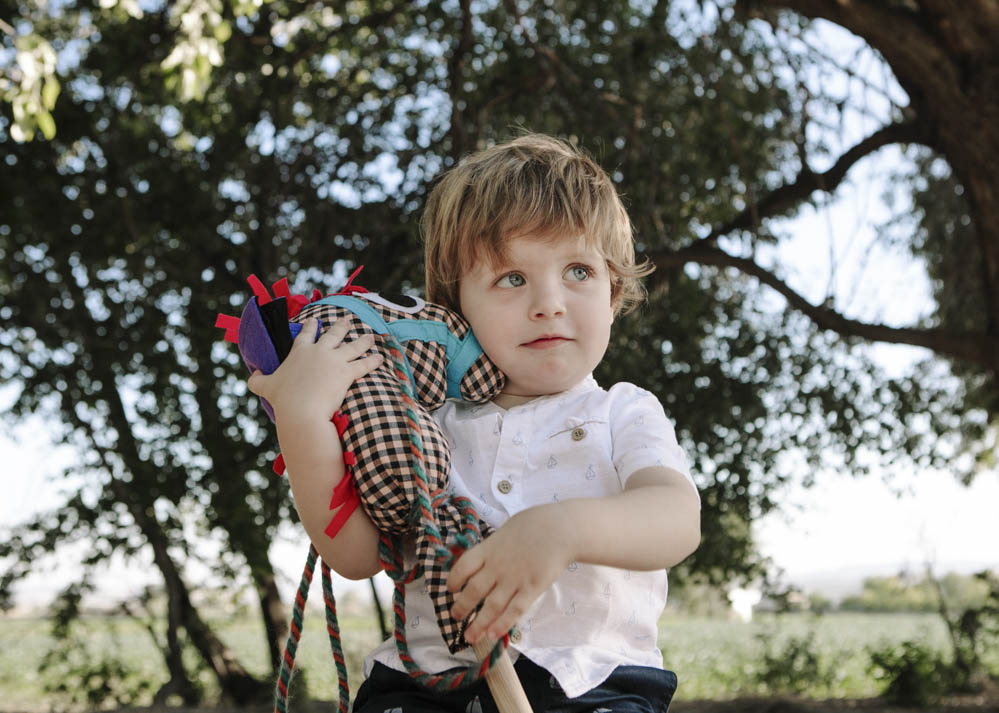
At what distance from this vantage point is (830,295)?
15.9ft

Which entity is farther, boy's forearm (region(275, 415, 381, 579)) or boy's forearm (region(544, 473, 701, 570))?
boy's forearm (region(275, 415, 381, 579))

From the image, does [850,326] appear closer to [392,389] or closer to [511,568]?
[392,389]

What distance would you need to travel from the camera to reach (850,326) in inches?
190

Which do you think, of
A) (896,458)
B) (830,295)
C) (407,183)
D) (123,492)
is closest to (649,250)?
(830,295)

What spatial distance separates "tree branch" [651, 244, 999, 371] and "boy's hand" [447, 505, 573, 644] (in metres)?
3.64

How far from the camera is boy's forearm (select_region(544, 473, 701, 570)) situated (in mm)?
1236

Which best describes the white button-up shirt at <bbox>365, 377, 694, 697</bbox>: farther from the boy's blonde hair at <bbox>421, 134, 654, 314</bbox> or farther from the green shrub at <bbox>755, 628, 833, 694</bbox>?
the green shrub at <bbox>755, 628, 833, 694</bbox>

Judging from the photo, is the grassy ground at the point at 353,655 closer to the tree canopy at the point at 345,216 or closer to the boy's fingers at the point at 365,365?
the tree canopy at the point at 345,216

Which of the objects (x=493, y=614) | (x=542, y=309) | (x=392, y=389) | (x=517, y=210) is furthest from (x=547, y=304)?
(x=493, y=614)

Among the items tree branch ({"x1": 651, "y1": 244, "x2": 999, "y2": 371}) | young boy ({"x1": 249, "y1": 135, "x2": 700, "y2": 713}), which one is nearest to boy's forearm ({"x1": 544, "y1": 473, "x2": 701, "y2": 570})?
young boy ({"x1": 249, "y1": 135, "x2": 700, "y2": 713})

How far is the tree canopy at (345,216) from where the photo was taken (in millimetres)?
5012

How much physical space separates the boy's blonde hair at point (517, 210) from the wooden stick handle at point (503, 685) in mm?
612

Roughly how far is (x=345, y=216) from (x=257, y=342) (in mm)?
3974

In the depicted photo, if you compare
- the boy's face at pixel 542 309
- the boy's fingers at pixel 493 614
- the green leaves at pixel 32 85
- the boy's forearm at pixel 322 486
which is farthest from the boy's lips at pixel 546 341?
the green leaves at pixel 32 85
